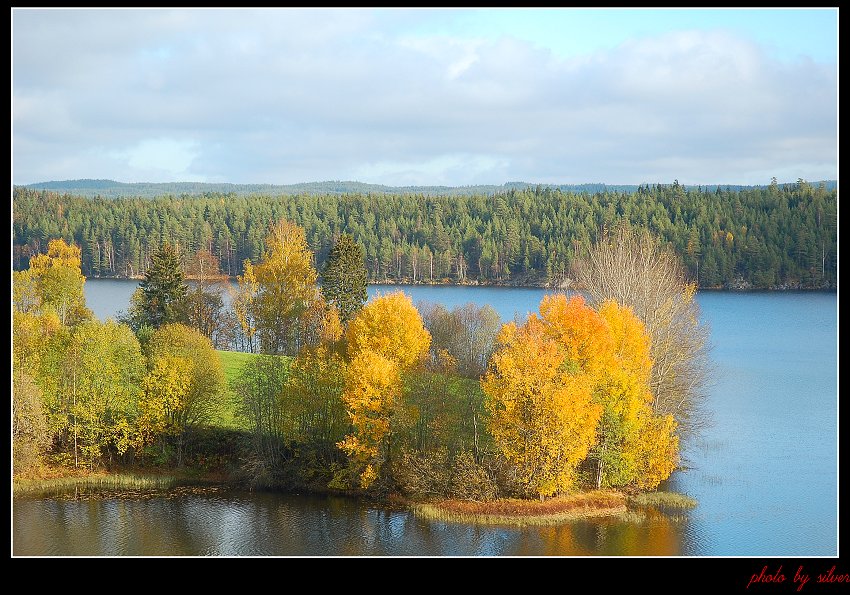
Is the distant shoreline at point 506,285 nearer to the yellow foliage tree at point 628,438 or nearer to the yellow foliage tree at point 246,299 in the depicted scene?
the yellow foliage tree at point 246,299

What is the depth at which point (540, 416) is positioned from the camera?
28000mm

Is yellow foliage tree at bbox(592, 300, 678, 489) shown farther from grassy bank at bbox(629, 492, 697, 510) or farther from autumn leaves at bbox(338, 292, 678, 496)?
grassy bank at bbox(629, 492, 697, 510)

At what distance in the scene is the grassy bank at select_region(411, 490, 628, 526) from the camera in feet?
89.9

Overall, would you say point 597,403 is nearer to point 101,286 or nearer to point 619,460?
point 619,460

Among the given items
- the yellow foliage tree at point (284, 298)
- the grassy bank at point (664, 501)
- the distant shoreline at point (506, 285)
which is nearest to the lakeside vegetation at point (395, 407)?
the grassy bank at point (664, 501)

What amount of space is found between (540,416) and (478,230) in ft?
289

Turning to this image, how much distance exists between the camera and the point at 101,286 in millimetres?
93188

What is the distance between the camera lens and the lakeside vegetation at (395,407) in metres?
28.5

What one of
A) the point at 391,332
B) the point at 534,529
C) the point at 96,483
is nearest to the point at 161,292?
the point at 96,483

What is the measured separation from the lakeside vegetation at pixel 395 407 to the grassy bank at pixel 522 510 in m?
0.08

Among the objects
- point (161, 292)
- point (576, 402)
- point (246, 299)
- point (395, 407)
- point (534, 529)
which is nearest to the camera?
point (534, 529)

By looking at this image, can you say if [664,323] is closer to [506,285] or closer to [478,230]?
[506,285]
